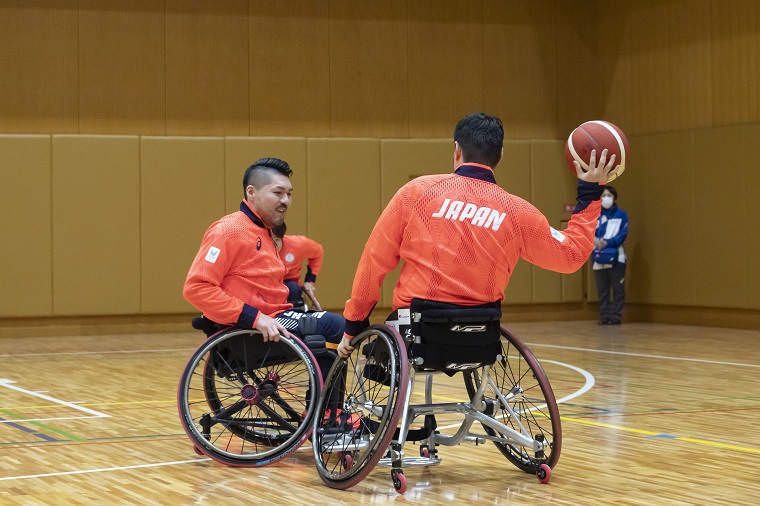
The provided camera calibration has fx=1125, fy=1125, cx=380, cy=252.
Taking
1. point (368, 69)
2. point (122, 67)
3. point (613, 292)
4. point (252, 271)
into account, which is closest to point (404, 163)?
Result: point (368, 69)

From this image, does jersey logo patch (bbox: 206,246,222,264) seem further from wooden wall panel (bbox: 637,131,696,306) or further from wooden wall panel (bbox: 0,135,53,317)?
wooden wall panel (bbox: 637,131,696,306)

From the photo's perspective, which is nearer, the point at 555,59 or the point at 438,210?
the point at 438,210

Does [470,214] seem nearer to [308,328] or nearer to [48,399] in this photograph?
[308,328]

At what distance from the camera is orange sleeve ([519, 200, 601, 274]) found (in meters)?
4.61

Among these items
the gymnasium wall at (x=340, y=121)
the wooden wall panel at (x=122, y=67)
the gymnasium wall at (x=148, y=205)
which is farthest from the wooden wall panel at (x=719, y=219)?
the wooden wall panel at (x=122, y=67)

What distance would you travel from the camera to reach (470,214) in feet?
14.9

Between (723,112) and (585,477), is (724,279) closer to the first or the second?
(723,112)

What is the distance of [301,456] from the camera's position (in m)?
5.36

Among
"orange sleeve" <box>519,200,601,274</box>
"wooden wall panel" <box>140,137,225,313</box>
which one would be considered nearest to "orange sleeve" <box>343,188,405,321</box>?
"orange sleeve" <box>519,200,601,274</box>

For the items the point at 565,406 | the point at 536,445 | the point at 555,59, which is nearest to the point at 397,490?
the point at 536,445

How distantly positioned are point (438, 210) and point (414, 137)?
34.1ft

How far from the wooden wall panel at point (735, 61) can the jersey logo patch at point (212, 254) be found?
979 cm

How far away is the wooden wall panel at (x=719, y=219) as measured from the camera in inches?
533

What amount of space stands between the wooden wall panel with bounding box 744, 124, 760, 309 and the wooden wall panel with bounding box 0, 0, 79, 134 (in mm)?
8012
